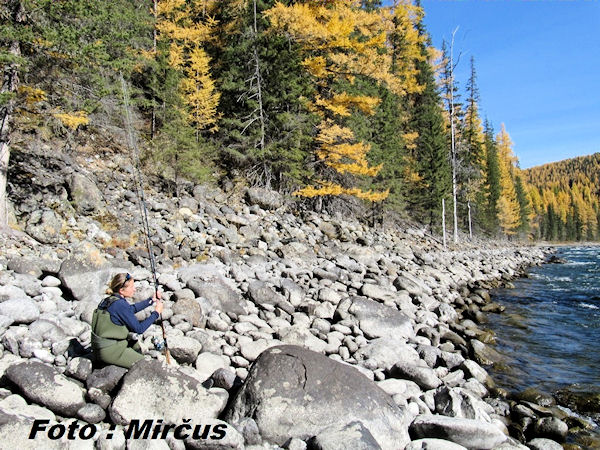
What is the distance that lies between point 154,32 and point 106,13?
10409 millimetres

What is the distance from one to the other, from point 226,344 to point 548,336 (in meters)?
8.73

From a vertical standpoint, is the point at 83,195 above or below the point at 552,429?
above

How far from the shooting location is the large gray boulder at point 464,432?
4.51m

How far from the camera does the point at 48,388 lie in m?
4.13

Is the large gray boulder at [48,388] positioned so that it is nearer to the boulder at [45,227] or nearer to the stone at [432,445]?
the stone at [432,445]

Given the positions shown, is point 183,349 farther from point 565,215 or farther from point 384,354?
point 565,215

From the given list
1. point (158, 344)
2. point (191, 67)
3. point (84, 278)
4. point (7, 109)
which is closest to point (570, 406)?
point (158, 344)

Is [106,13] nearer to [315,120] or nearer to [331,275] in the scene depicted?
[331,275]

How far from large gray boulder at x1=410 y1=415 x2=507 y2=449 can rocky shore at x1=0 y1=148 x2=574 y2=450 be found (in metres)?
0.02

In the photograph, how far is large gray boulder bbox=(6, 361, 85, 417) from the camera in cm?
408

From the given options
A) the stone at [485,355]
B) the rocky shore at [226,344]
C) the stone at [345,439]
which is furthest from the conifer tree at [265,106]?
the stone at [345,439]

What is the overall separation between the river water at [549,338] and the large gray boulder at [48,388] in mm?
6816

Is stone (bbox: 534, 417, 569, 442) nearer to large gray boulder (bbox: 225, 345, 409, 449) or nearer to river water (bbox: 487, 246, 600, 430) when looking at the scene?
river water (bbox: 487, 246, 600, 430)

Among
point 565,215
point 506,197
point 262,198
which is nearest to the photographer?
point 262,198
